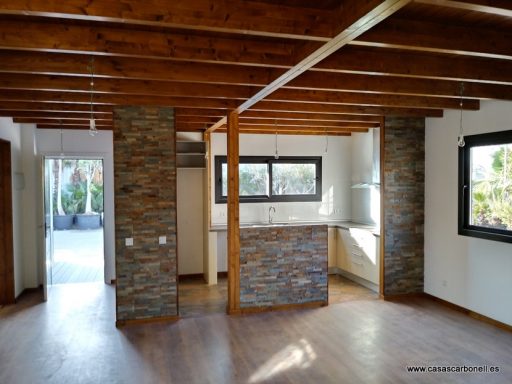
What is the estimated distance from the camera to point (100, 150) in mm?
6730

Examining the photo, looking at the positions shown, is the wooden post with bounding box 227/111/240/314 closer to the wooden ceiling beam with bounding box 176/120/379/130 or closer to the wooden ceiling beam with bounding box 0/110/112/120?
the wooden ceiling beam with bounding box 176/120/379/130

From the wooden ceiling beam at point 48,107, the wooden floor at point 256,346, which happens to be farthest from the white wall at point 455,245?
the wooden ceiling beam at point 48,107

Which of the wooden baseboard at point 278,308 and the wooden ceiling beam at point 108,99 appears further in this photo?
the wooden baseboard at point 278,308

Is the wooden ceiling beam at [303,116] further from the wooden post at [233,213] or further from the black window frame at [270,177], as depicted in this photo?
Answer: the black window frame at [270,177]

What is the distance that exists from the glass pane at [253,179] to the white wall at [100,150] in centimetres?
226

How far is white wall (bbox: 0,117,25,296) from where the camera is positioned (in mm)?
5709

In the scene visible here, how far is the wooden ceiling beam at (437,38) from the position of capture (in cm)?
259

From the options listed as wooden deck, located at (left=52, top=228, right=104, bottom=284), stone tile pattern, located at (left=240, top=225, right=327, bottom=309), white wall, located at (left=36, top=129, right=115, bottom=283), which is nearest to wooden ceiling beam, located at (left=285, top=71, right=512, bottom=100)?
stone tile pattern, located at (left=240, top=225, right=327, bottom=309)

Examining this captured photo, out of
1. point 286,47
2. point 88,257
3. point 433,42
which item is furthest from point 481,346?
point 88,257

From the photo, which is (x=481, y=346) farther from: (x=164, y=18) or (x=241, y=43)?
(x=164, y=18)

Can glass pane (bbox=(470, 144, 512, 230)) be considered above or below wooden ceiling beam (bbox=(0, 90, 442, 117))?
below

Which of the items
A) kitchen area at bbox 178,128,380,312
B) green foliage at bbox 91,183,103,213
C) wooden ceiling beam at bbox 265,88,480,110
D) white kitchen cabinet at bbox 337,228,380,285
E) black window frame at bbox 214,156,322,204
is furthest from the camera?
green foliage at bbox 91,183,103,213

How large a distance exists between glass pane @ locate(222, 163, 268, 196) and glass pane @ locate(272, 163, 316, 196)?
17 cm

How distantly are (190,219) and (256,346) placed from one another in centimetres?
338
